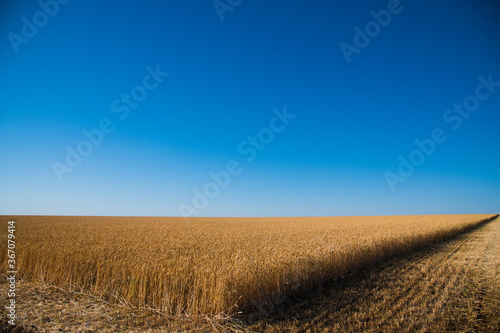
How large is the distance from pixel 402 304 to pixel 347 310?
143cm

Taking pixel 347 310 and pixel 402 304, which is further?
pixel 402 304

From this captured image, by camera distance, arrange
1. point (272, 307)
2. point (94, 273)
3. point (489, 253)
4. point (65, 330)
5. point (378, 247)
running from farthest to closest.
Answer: point (489, 253)
point (378, 247)
point (94, 273)
point (272, 307)
point (65, 330)

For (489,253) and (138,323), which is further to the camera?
(489,253)

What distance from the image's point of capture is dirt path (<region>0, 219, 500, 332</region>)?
14.2ft

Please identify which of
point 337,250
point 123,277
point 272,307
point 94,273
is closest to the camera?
point 272,307

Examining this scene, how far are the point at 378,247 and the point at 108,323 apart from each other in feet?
35.7

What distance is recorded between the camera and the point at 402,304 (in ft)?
17.5

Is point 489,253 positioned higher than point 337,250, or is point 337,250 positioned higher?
point 337,250

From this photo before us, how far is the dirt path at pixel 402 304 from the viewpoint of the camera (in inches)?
174

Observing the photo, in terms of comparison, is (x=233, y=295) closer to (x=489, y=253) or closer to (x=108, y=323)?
(x=108, y=323)

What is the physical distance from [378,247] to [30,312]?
12354 mm

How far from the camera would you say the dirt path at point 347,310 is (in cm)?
434

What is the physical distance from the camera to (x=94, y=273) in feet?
21.6

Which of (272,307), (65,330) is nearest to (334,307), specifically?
(272,307)
